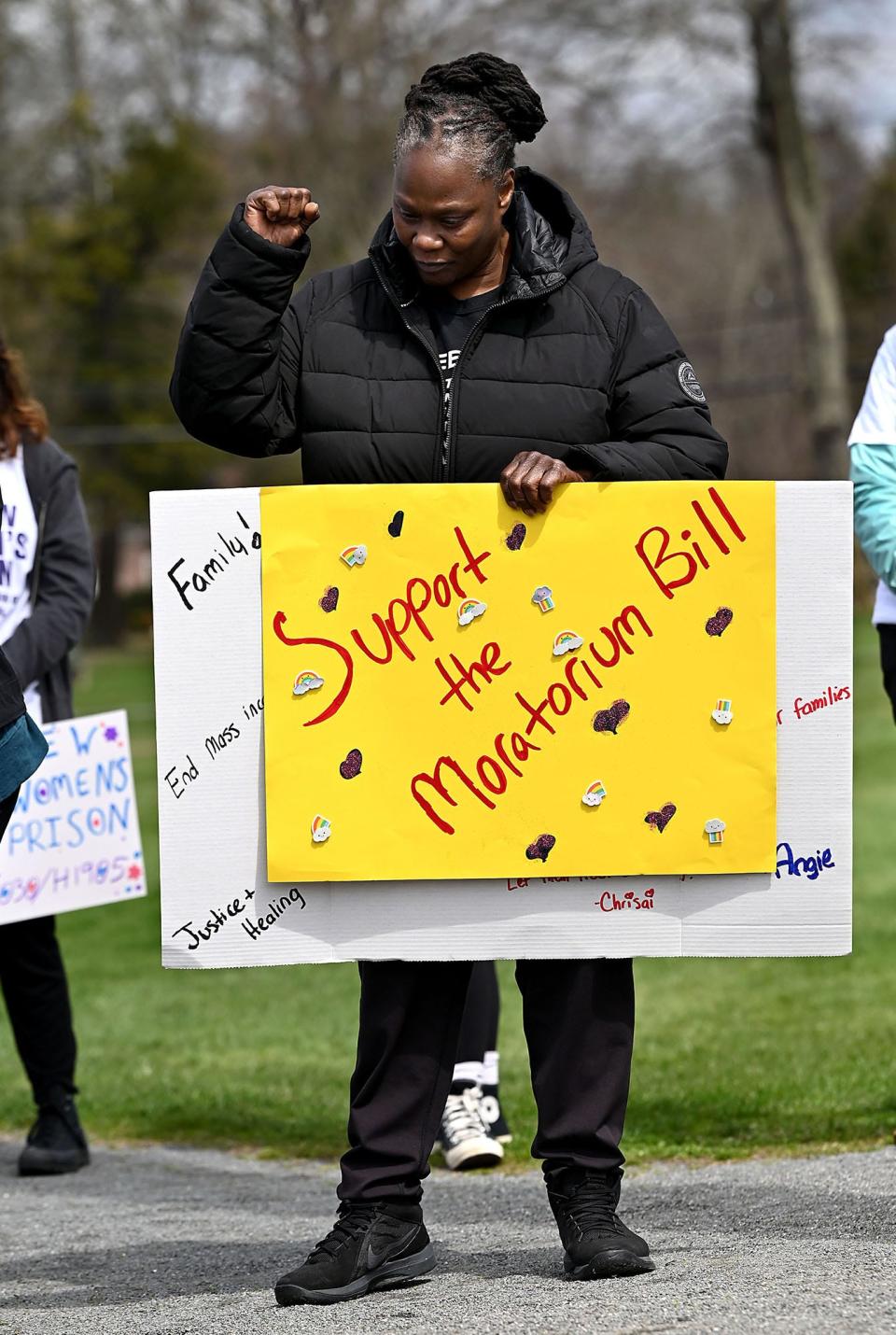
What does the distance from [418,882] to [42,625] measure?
6.33 feet

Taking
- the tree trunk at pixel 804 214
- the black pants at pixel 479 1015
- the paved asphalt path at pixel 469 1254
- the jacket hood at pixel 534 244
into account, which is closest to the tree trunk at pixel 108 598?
the tree trunk at pixel 804 214

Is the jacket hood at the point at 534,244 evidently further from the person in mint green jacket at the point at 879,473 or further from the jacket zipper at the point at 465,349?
the person in mint green jacket at the point at 879,473

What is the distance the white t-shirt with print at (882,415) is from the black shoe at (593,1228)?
5.44ft

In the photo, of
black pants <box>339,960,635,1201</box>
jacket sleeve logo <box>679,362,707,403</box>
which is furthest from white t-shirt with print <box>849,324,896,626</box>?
black pants <box>339,960,635,1201</box>

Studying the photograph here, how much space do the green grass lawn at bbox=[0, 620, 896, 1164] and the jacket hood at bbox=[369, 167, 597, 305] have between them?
7.92 feet

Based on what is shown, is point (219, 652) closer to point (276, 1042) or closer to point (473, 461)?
point (473, 461)

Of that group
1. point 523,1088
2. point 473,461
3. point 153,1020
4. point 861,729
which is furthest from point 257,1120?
point 861,729

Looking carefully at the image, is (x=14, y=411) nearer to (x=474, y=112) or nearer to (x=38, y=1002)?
(x=38, y=1002)

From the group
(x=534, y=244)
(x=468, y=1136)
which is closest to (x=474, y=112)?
(x=534, y=244)

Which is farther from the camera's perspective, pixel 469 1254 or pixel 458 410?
pixel 469 1254

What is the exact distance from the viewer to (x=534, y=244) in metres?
3.59

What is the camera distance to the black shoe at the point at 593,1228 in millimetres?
3430

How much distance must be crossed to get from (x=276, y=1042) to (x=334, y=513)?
4468 millimetres

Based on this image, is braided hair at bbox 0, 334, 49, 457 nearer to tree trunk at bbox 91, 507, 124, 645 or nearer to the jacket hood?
the jacket hood
